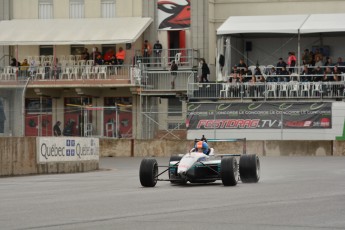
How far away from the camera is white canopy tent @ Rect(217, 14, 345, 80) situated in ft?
169

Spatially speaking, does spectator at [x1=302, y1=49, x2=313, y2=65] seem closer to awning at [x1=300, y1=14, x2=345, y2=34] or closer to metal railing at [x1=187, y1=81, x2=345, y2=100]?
awning at [x1=300, y1=14, x2=345, y2=34]

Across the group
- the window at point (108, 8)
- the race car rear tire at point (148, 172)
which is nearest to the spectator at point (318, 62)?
the window at point (108, 8)

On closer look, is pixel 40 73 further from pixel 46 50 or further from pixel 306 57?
pixel 306 57

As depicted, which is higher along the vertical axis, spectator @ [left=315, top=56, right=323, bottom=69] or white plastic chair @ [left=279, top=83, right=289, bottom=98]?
spectator @ [left=315, top=56, right=323, bottom=69]

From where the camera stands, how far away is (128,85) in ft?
177

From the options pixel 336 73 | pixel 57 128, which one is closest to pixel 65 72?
pixel 57 128

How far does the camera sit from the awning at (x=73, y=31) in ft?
182

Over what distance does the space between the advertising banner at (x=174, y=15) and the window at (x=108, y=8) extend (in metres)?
2.85

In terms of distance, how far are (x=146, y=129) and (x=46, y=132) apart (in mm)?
4994

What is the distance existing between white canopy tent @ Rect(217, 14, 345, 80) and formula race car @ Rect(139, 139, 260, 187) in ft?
94.4

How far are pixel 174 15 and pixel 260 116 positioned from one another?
12.7m

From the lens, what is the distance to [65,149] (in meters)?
32.2

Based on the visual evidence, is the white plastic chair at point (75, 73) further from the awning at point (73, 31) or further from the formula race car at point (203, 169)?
the formula race car at point (203, 169)

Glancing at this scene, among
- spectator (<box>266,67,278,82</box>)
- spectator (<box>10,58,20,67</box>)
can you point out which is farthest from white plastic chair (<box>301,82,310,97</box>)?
spectator (<box>10,58,20,67</box>)
